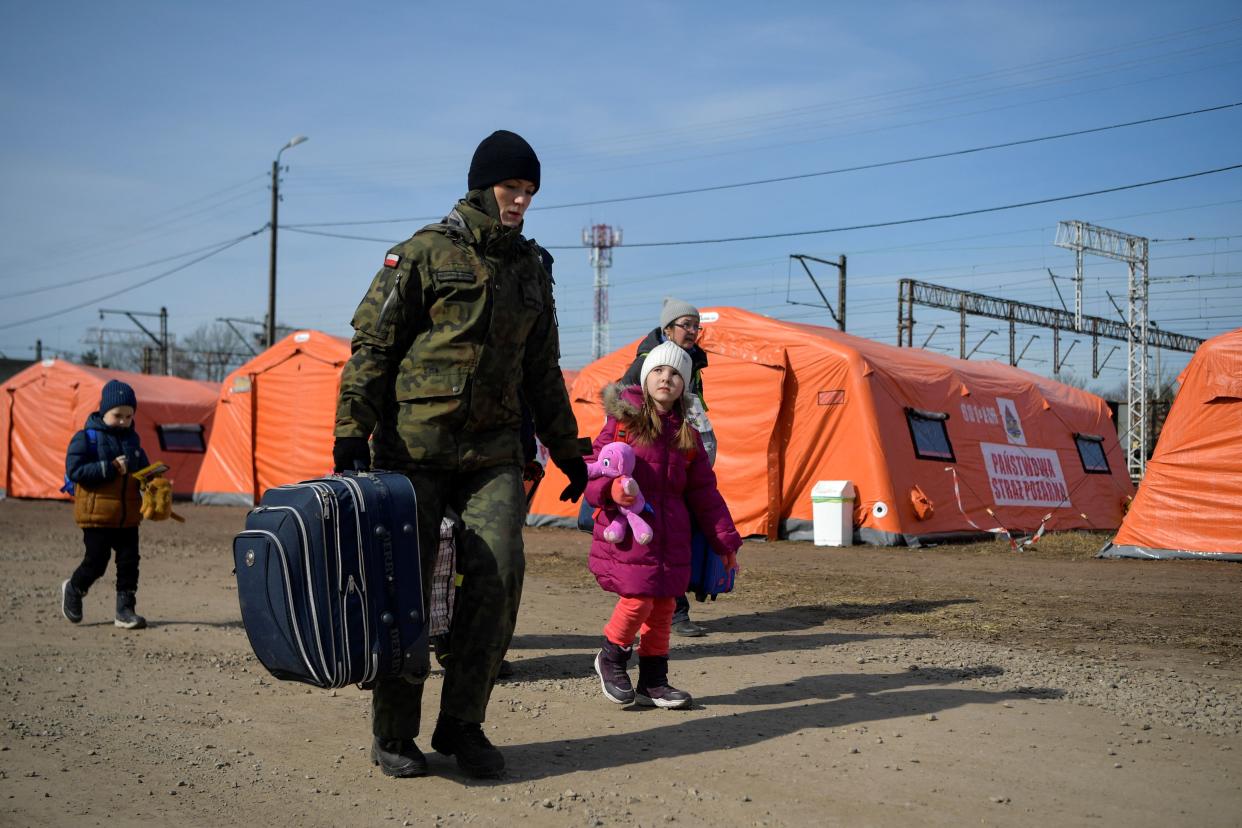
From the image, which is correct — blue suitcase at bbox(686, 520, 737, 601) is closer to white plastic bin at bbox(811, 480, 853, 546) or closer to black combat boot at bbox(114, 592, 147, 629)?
black combat boot at bbox(114, 592, 147, 629)

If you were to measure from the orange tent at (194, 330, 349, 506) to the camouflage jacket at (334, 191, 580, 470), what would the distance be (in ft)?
56.1

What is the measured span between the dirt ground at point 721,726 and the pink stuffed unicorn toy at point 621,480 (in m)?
0.78

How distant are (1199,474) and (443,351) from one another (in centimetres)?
1066

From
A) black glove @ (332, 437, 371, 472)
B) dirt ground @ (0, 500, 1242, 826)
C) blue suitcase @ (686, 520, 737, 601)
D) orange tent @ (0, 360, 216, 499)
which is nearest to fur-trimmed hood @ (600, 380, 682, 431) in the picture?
blue suitcase @ (686, 520, 737, 601)

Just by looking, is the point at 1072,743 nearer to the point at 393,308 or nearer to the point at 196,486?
the point at 393,308

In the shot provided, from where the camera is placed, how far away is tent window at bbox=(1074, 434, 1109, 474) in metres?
18.7

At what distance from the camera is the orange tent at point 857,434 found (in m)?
14.5

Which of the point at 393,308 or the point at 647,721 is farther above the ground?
the point at 393,308

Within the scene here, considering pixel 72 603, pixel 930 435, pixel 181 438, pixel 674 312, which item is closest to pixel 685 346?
pixel 674 312

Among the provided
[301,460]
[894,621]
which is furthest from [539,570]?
[301,460]

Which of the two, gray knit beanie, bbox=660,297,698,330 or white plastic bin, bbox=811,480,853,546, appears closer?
gray knit beanie, bbox=660,297,698,330

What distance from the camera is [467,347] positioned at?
3.87 m

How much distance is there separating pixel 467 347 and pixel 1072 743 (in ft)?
8.94

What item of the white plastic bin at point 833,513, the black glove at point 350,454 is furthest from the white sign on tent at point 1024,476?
the black glove at point 350,454
